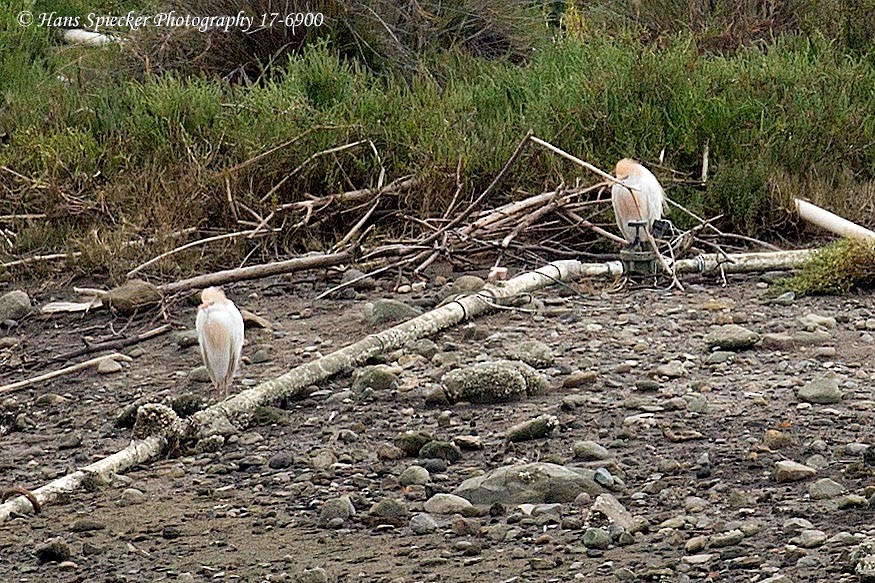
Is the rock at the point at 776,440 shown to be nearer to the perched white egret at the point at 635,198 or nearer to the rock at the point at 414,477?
the rock at the point at 414,477

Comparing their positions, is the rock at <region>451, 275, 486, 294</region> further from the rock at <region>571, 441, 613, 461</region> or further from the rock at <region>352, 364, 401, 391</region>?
the rock at <region>571, 441, 613, 461</region>

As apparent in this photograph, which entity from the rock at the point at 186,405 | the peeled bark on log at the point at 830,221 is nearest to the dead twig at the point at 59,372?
the rock at the point at 186,405

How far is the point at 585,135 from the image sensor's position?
761cm

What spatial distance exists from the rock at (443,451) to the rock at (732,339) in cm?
137

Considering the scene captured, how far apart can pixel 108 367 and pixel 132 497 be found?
1504 millimetres

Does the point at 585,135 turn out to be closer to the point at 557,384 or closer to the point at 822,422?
the point at 557,384

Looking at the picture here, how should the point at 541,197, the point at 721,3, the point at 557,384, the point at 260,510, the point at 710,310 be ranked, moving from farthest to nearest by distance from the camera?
the point at 721,3, the point at 541,197, the point at 710,310, the point at 557,384, the point at 260,510

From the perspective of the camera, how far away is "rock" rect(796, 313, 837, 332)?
17.3 feet

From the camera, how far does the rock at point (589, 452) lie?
4.02 m

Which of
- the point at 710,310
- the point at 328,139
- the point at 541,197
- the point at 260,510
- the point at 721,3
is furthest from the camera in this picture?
the point at 721,3

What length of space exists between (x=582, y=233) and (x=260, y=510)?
10.6ft

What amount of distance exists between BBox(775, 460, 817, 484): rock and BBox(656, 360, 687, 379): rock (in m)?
1.08

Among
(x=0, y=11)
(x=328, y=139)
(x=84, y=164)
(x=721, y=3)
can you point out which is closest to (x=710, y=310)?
(x=328, y=139)

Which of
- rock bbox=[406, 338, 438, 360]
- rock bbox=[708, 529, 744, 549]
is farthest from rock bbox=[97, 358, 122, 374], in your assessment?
rock bbox=[708, 529, 744, 549]
